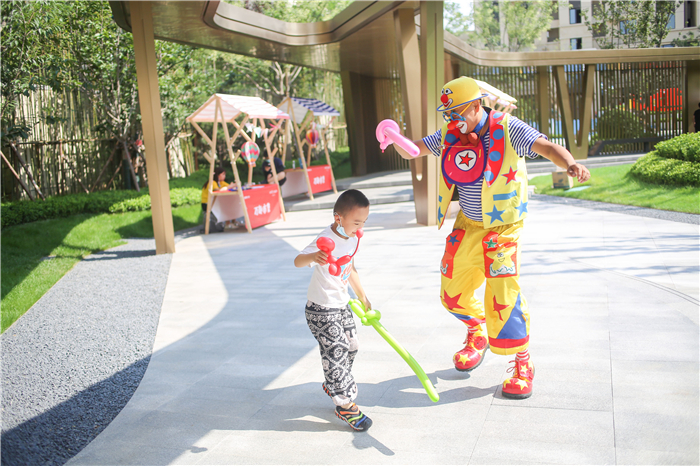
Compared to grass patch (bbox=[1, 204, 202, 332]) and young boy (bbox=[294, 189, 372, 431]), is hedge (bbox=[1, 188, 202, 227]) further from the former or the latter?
young boy (bbox=[294, 189, 372, 431])

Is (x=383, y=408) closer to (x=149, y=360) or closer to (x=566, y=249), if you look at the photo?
(x=149, y=360)

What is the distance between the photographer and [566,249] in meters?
6.76

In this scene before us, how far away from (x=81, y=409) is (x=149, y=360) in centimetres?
78

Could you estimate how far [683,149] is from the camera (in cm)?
1096

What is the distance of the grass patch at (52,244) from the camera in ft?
21.5

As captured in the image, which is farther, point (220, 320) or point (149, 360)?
point (220, 320)

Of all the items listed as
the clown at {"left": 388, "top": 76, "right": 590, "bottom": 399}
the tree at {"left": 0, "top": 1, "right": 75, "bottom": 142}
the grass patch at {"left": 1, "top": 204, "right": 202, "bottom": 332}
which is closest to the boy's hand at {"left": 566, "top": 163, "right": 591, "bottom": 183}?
the clown at {"left": 388, "top": 76, "right": 590, "bottom": 399}

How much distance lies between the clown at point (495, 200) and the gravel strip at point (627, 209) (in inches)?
246

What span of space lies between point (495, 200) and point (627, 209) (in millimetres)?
7855

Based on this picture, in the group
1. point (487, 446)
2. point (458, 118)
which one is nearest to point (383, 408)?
point (487, 446)

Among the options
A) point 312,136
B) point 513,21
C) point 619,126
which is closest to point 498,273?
point 312,136

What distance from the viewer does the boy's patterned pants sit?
2.85 metres

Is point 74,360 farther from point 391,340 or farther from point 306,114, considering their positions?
point 306,114

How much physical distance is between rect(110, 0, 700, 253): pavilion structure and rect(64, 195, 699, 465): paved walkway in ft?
10.1
